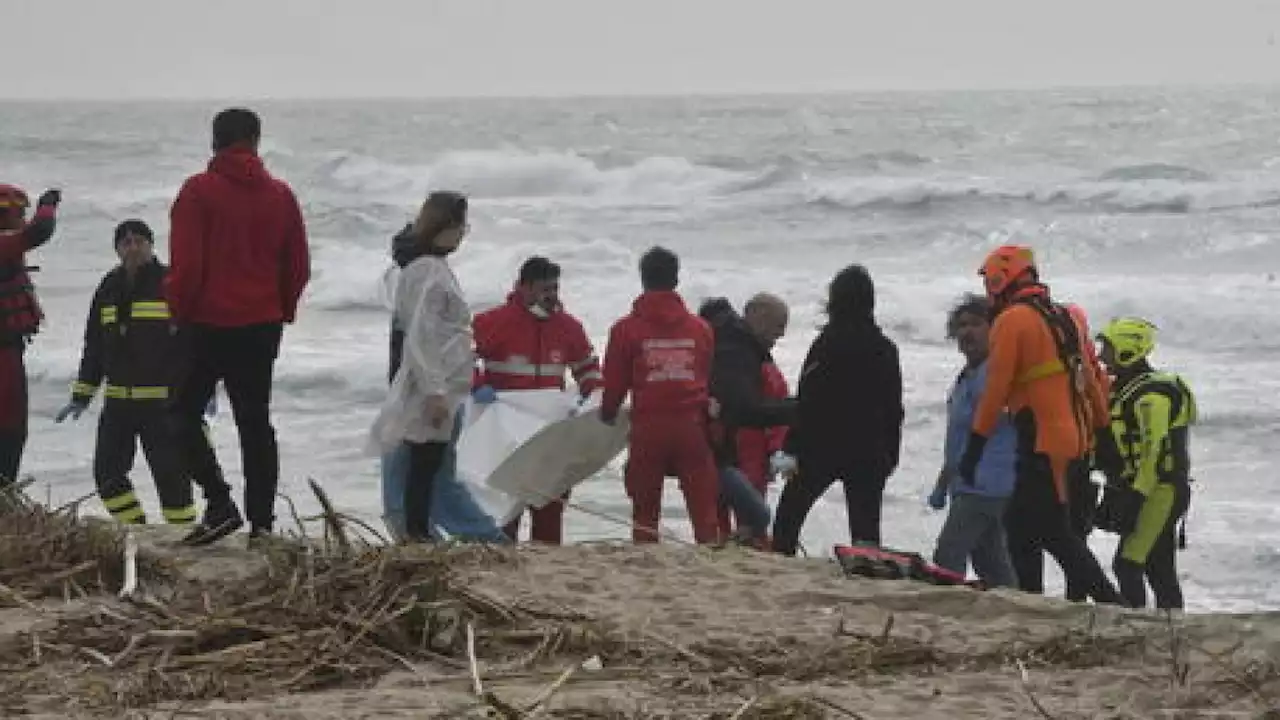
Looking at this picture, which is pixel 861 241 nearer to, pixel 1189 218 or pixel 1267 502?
pixel 1189 218

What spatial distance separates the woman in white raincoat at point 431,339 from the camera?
7.80 meters

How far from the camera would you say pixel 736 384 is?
363 inches

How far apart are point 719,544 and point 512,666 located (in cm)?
241

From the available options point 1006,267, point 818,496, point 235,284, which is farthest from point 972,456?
point 235,284

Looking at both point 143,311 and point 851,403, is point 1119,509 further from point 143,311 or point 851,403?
point 143,311

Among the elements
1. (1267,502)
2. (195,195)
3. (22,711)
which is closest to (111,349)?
(195,195)

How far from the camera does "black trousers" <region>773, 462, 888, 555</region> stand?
341 inches

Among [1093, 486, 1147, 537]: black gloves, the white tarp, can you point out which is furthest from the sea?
[1093, 486, 1147, 537]: black gloves

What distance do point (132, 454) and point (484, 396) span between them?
5.72 feet

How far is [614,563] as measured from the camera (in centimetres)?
748

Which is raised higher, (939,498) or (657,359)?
(657,359)

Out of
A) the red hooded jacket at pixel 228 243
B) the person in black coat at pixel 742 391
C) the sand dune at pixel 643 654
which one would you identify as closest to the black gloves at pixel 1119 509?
the person in black coat at pixel 742 391

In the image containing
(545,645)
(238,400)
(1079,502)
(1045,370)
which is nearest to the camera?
(545,645)

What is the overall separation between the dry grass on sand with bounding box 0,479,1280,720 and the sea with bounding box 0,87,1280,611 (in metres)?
1.63
